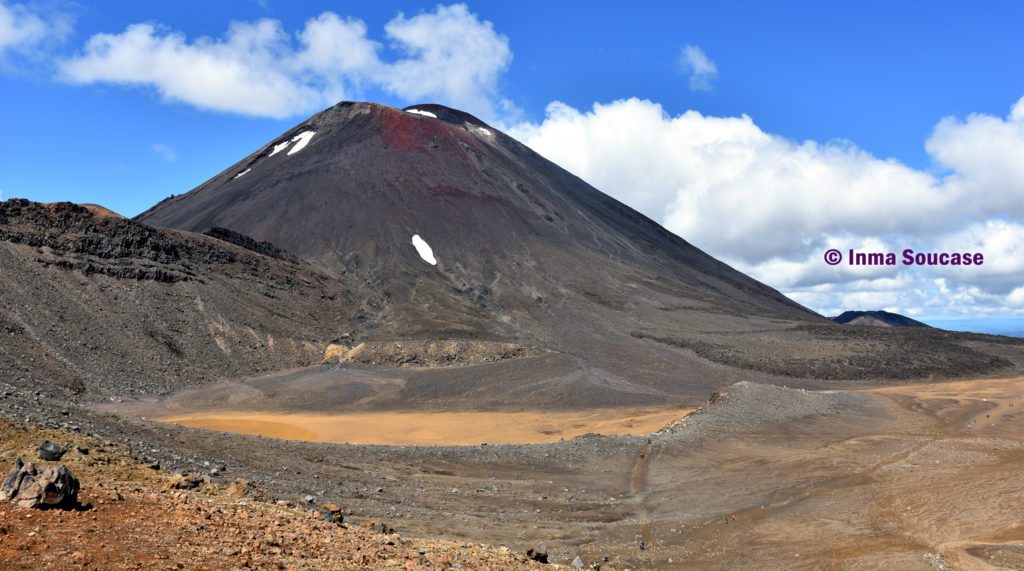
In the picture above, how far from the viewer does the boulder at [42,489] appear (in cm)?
846

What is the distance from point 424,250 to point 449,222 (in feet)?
23.6

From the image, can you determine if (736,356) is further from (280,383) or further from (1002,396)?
(280,383)

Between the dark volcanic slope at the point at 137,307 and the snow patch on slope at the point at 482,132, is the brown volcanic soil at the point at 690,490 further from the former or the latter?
the snow patch on slope at the point at 482,132

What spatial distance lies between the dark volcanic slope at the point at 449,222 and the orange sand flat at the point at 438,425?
59.3 feet

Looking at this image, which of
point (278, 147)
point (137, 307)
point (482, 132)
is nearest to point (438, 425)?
point (137, 307)

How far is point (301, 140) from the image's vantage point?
10756 cm

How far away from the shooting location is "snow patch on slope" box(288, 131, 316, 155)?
10479cm

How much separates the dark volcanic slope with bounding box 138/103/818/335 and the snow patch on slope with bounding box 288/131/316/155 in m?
0.83

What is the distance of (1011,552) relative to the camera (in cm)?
1579

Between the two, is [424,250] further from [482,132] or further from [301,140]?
[482,132]

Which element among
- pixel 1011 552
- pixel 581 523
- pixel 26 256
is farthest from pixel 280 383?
pixel 1011 552

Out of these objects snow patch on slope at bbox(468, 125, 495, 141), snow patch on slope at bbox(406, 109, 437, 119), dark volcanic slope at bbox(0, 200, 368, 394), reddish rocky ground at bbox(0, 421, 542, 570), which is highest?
snow patch on slope at bbox(406, 109, 437, 119)

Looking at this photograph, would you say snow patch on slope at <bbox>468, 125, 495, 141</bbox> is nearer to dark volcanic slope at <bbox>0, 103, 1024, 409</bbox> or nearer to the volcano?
the volcano

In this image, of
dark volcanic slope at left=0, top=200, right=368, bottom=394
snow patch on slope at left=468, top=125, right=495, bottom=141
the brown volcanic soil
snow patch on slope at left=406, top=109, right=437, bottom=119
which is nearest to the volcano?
snow patch on slope at left=406, top=109, right=437, bottom=119
